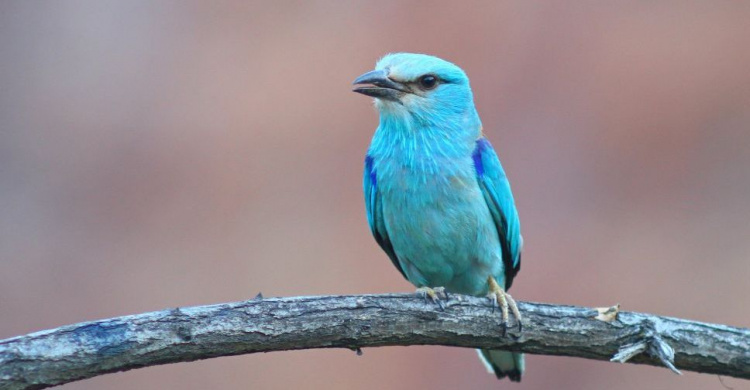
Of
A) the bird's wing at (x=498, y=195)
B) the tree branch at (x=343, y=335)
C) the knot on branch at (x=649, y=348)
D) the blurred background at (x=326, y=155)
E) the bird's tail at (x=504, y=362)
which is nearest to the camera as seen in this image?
the tree branch at (x=343, y=335)

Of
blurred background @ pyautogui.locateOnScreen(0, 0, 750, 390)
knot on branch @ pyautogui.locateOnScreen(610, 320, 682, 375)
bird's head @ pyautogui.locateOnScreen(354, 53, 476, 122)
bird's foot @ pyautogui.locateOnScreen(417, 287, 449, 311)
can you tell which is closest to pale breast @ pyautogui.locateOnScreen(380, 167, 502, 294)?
bird's head @ pyautogui.locateOnScreen(354, 53, 476, 122)

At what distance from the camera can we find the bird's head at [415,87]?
3.28m

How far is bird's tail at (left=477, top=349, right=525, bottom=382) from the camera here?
3516 mm

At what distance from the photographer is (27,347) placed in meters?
2.32

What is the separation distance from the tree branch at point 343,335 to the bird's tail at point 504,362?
0.55 meters

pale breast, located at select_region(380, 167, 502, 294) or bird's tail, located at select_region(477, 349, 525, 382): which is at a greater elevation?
pale breast, located at select_region(380, 167, 502, 294)

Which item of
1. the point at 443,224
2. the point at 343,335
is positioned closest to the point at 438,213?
the point at 443,224

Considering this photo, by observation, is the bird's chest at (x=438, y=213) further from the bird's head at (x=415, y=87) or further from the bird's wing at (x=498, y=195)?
the bird's head at (x=415, y=87)

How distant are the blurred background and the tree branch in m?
2.24

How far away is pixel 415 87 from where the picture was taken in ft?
10.9

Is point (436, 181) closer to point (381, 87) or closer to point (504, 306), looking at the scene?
point (381, 87)

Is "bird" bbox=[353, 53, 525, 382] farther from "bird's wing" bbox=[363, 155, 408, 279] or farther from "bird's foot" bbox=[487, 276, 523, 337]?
"bird's foot" bbox=[487, 276, 523, 337]

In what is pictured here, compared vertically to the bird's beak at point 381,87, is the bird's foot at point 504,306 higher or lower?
lower

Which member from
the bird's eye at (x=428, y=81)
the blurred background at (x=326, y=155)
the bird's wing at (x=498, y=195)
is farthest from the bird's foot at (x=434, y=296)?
the blurred background at (x=326, y=155)
